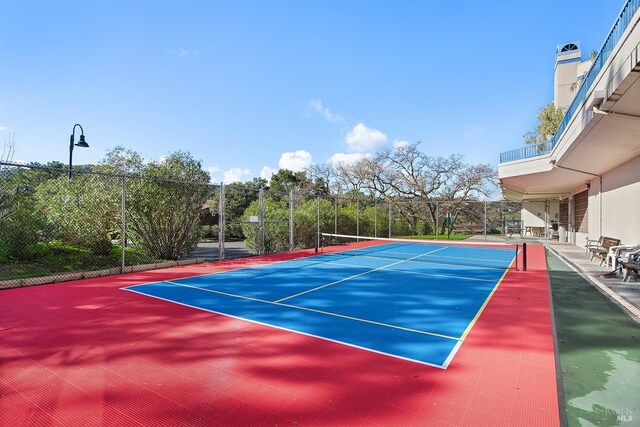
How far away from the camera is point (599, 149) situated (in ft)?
32.4

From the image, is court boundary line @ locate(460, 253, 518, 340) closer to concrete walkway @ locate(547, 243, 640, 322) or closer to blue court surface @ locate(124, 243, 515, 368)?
blue court surface @ locate(124, 243, 515, 368)

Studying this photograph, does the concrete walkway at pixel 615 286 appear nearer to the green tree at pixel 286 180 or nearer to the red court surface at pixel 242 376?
the red court surface at pixel 242 376

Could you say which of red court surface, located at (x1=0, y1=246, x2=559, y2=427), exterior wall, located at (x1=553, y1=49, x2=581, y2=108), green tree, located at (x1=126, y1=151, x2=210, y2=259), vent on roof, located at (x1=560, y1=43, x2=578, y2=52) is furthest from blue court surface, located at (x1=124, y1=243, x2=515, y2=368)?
vent on roof, located at (x1=560, y1=43, x2=578, y2=52)

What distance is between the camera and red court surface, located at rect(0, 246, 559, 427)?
8.61 feet

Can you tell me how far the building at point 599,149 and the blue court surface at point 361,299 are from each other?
415 cm

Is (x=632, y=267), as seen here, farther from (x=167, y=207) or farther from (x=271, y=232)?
(x=167, y=207)

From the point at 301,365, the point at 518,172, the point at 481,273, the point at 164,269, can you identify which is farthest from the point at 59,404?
the point at 518,172

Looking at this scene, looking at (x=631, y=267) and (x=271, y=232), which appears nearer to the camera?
(x=631, y=267)

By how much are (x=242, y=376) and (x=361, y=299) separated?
11.0 feet

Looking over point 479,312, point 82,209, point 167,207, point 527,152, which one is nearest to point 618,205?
point 527,152

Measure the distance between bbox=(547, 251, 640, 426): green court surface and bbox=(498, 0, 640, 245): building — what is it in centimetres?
366

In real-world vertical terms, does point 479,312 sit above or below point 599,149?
below

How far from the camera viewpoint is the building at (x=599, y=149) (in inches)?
227

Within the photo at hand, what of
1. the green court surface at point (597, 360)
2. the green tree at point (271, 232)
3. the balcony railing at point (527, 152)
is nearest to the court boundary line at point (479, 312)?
the green court surface at point (597, 360)
